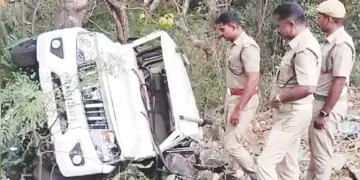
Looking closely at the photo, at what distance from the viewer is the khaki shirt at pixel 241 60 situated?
197 inches

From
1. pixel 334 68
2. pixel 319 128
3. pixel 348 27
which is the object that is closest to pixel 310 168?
pixel 319 128

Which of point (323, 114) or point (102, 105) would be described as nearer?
point (323, 114)

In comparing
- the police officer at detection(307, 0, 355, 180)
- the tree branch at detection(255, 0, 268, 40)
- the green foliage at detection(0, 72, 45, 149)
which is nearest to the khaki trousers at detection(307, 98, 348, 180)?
the police officer at detection(307, 0, 355, 180)

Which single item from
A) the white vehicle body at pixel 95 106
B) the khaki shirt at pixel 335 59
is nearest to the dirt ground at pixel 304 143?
the khaki shirt at pixel 335 59

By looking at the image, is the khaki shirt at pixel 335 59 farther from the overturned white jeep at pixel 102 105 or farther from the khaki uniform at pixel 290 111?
the overturned white jeep at pixel 102 105

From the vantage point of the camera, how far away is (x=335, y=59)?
471 cm

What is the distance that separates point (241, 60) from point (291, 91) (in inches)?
30.8

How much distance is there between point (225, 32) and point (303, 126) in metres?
1.13

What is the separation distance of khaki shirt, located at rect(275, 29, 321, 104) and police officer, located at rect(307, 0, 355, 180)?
0.28 meters

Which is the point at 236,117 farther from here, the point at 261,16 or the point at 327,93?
the point at 261,16

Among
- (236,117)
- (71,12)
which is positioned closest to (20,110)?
(236,117)

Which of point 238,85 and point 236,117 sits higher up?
point 238,85

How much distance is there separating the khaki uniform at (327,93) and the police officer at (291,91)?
0.28m

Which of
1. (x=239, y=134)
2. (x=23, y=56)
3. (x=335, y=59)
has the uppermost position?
(x=23, y=56)
